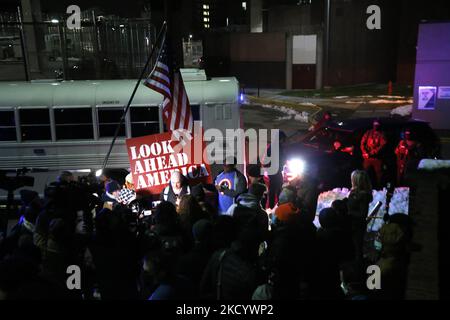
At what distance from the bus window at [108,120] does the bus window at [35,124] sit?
1.06 metres

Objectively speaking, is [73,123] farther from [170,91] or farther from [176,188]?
[176,188]

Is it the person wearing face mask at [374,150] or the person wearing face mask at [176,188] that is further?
the person wearing face mask at [374,150]

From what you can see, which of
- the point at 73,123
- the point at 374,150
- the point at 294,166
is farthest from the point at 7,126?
the point at 374,150

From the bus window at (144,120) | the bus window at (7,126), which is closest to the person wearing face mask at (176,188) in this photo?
the bus window at (144,120)

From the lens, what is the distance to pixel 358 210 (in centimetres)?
640

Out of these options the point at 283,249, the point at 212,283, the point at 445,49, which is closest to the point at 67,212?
the point at 212,283

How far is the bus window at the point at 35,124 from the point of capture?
9.52 m

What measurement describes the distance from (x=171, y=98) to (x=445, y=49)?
12712 mm

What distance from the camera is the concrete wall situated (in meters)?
16.0

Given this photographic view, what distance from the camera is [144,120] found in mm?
9820

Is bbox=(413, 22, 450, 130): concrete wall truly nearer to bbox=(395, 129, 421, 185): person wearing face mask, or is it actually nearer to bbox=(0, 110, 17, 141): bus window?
bbox=(395, 129, 421, 185): person wearing face mask

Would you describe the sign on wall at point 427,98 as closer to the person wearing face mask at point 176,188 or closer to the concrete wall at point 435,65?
the concrete wall at point 435,65

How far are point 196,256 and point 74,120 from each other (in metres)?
6.41

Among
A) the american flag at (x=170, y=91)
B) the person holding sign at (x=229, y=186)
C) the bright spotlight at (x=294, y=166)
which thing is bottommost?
the bright spotlight at (x=294, y=166)
